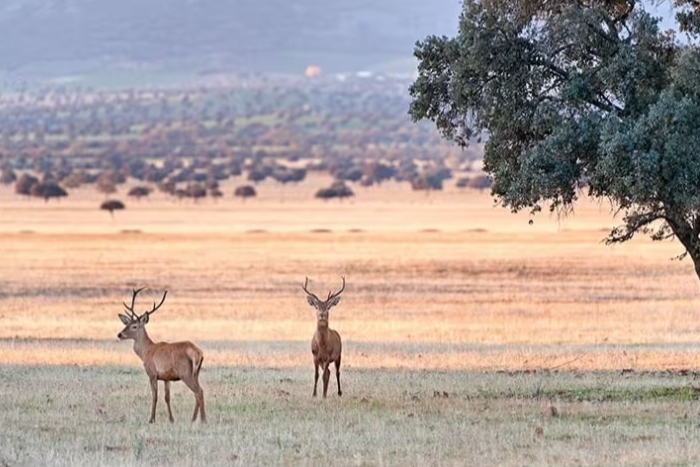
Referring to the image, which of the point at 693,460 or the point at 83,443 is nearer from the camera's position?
the point at 693,460

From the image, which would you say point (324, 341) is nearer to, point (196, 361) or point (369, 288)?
point (196, 361)

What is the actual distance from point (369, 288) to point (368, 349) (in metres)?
17.0

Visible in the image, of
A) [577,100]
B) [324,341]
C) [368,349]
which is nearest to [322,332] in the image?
[324,341]

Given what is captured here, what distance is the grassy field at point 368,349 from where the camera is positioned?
1964 centimetres

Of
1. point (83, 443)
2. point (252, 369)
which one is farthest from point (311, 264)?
point (83, 443)

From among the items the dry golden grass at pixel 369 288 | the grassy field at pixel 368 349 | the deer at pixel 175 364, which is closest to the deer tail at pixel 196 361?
the deer at pixel 175 364

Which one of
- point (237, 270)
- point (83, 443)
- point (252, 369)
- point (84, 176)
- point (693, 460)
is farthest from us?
point (84, 176)

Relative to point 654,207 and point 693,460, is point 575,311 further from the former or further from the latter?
point 693,460

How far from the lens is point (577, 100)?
2350cm

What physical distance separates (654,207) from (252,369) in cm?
912

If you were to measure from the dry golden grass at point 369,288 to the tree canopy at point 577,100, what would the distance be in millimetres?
6960

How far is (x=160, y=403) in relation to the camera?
23.5m

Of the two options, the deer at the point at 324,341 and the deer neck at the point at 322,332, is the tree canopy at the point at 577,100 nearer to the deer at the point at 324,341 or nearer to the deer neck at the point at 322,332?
the deer at the point at 324,341

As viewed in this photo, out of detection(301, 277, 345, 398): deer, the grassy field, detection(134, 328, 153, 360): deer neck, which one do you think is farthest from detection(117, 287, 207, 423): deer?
detection(301, 277, 345, 398): deer
